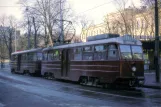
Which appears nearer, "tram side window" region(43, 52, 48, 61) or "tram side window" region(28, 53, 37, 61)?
"tram side window" region(43, 52, 48, 61)

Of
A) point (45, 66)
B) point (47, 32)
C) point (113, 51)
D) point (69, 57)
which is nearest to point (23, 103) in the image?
point (113, 51)

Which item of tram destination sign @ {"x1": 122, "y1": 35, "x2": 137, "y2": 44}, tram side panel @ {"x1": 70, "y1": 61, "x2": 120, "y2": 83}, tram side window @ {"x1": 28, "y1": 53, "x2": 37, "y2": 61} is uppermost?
tram destination sign @ {"x1": 122, "y1": 35, "x2": 137, "y2": 44}

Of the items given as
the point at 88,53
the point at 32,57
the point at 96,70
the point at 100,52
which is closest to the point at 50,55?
the point at 32,57

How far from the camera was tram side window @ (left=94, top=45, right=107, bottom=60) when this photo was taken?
2161 centimetres

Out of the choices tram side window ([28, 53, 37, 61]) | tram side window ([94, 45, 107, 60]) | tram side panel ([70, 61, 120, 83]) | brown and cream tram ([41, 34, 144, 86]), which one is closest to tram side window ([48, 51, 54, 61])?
brown and cream tram ([41, 34, 144, 86])

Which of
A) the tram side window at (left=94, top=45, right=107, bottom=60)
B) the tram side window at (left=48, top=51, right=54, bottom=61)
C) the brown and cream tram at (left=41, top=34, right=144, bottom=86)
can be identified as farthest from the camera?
the tram side window at (left=48, top=51, right=54, bottom=61)

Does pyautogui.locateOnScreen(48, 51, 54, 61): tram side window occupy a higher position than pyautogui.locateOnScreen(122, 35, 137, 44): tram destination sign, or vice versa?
pyautogui.locateOnScreen(122, 35, 137, 44): tram destination sign

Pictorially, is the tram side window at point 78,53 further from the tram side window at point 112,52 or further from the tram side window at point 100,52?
the tram side window at point 112,52

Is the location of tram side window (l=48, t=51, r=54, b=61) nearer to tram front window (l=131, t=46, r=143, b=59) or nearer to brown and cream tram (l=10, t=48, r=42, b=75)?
brown and cream tram (l=10, t=48, r=42, b=75)

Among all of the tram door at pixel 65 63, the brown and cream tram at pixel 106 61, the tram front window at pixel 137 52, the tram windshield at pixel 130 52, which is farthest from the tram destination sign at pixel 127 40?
the tram door at pixel 65 63

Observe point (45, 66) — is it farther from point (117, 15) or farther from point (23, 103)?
point (117, 15)

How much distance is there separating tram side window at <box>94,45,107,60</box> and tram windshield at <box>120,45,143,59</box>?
4.47 ft

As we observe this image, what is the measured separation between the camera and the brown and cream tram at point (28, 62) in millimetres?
36525

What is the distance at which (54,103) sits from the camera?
14.1 m
